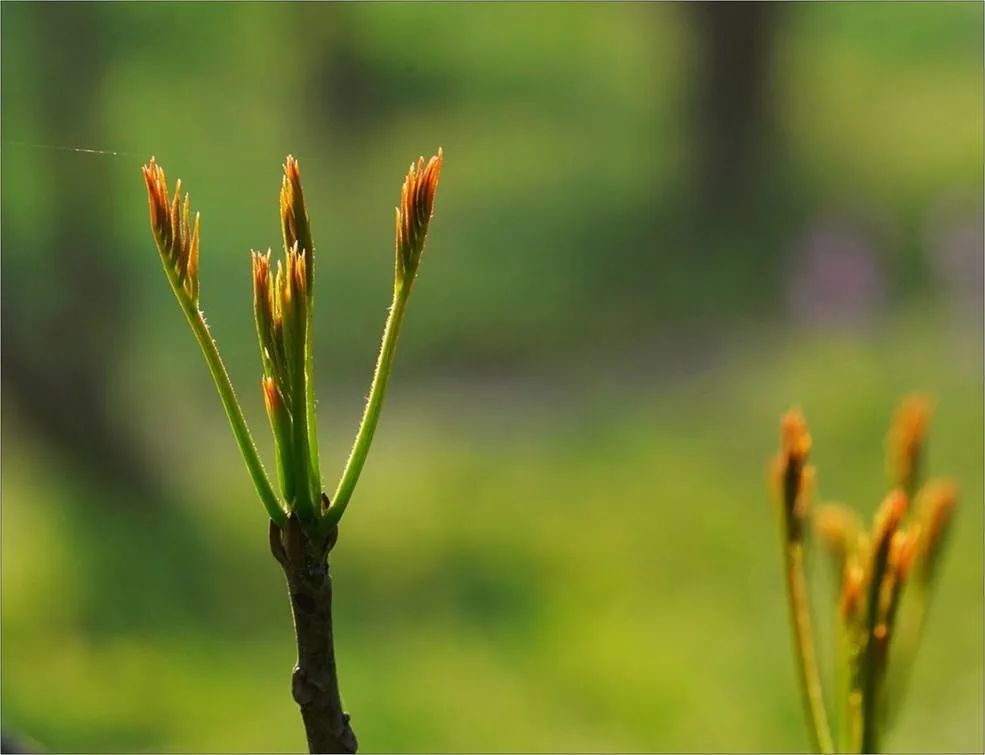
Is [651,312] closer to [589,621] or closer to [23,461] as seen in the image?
[589,621]

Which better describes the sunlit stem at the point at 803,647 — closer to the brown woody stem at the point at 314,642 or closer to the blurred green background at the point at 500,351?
the brown woody stem at the point at 314,642

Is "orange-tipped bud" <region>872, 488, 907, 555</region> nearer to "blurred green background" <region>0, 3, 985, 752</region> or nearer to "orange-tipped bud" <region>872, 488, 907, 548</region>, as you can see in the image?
"orange-tipped bud" <region>872, 488, 907, 548</region>

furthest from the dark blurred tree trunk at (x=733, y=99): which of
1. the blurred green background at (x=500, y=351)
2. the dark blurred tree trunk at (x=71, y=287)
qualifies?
the dark blurred tree trunk at (x=71, y=287)

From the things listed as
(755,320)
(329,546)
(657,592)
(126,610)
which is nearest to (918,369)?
(755,320)

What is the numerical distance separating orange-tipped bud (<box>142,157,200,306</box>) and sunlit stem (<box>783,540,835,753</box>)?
0.22m

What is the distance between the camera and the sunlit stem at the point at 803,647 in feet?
1.40

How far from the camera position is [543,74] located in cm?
566

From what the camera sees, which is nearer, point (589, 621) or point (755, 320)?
point (589, 621)

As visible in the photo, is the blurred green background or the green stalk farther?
the blurred green background

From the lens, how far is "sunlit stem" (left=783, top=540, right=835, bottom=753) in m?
0.43

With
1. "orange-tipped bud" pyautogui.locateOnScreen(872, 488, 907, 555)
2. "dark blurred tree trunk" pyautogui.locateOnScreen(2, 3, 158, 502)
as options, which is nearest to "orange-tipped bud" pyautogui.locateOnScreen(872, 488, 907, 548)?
"orange-tipped bud" pyautogui.locateOnScreen(872, 488, 907, 555)

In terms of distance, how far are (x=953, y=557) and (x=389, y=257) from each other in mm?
2275

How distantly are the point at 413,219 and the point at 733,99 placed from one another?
16.2 feet

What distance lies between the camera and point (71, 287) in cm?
292
